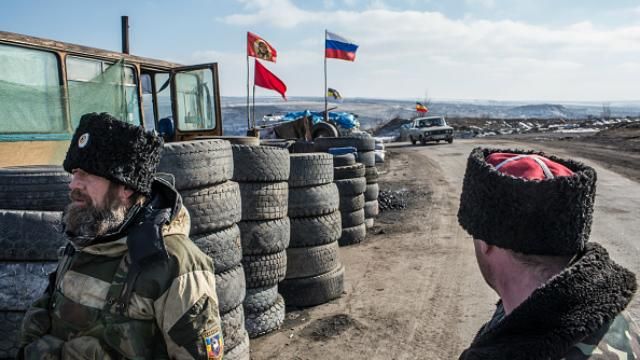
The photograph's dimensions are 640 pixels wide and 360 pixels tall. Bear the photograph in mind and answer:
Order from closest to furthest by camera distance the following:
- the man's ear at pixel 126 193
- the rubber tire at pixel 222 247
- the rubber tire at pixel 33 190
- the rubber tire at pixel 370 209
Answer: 1. the man's ear at pixel 126 193
2. the rubber tire at pixel 33 190
3. the rubber tire at pixel 222 247
4. the rubber tire at pixel 370 209

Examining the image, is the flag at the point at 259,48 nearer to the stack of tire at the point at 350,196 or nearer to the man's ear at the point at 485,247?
the stack of tire at the point at 350,196

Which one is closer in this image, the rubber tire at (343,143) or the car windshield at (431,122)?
the rubber tire at (343,143)

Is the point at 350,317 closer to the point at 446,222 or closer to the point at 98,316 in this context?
the point at 98,316

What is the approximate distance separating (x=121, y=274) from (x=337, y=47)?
2052 centimetres

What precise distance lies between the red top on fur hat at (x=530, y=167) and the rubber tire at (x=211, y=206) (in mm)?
2652

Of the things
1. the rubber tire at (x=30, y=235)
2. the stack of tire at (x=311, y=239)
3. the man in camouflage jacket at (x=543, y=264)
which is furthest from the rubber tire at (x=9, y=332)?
the stack of tire at (x=311, y=239)

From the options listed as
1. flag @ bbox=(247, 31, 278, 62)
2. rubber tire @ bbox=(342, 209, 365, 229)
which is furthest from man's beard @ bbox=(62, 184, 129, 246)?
flag @ bbox=(247, 31, 278, 62)

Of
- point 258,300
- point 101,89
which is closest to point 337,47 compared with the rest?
point 101,89

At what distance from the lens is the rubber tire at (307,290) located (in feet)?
19.4

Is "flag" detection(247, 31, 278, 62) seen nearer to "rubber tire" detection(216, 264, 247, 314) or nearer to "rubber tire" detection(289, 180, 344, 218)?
"rubber tire" detection(289, 180, 344, 218)

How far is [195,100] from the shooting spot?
8664 millimetres

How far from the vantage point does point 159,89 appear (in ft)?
27.2

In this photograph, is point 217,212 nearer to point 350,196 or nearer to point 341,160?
point 350,196

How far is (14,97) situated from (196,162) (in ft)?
9.04
